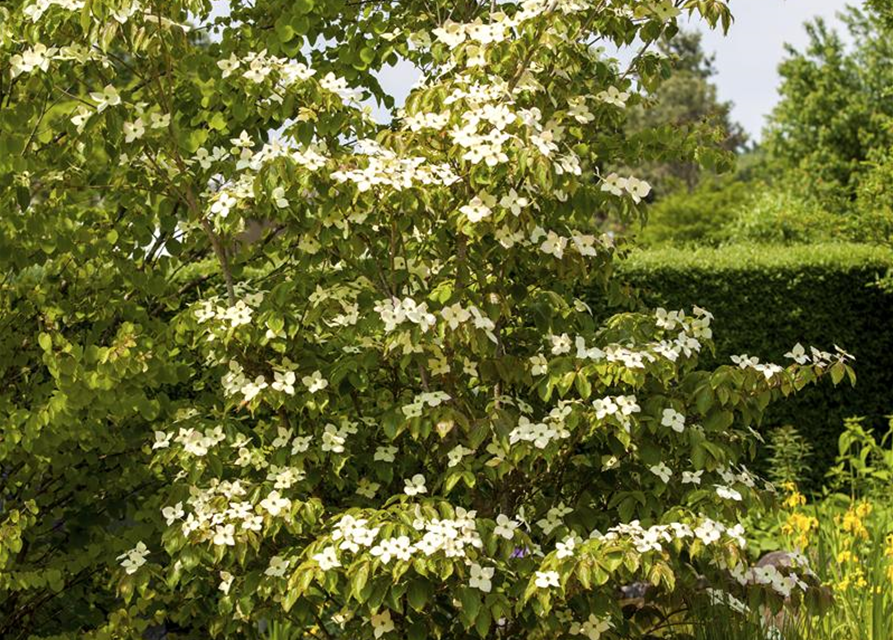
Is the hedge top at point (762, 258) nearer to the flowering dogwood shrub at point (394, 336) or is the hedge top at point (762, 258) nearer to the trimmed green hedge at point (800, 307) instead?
the trimmed green hedge at point (800, 307)

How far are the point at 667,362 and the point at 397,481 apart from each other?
989mm

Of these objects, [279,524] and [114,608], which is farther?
[114,608]

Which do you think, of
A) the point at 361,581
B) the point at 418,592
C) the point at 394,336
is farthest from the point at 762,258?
the point at 361,581

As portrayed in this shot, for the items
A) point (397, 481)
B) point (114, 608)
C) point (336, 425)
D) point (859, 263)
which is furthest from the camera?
point (859, 263)

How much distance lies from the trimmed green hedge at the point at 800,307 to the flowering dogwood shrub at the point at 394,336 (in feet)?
11.9

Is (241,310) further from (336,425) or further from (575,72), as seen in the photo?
(575,72)

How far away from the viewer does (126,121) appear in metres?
3.46

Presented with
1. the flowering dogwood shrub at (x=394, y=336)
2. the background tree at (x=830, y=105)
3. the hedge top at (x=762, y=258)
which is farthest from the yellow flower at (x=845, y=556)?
the background tree at (x=830, y=105)

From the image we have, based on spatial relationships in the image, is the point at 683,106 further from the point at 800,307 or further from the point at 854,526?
the point at 854,526

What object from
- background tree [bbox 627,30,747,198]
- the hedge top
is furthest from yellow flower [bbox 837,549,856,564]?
background tree [bbox 627,30,747,198]

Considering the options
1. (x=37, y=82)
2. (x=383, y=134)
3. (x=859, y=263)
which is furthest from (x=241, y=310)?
(x=859, y=263)

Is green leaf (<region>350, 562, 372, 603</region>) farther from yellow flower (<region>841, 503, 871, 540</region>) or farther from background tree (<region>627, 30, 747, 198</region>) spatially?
background tree (<region>627, 30, 747, 198</region>)

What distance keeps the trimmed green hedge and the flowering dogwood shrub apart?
3.63m

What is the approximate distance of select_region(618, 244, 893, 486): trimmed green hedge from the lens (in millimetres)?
7418
